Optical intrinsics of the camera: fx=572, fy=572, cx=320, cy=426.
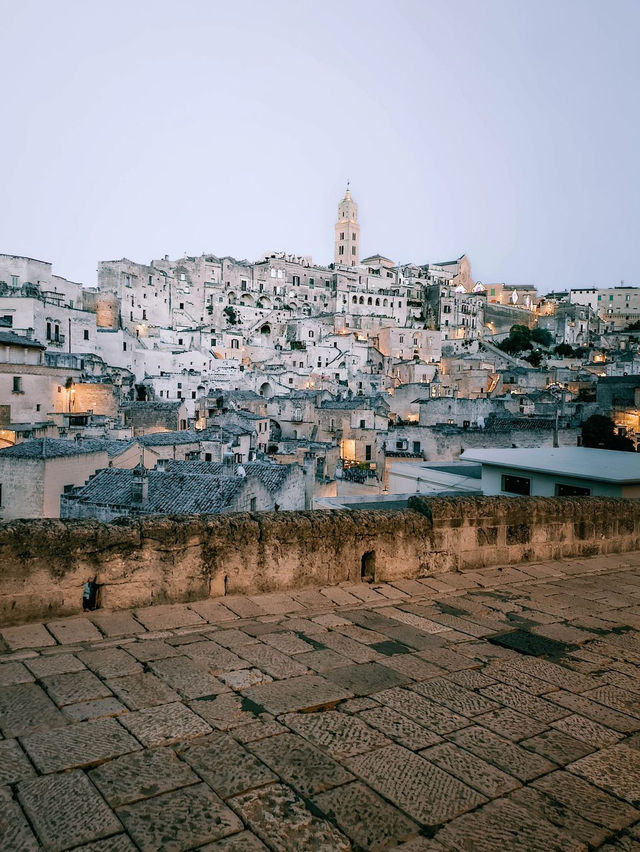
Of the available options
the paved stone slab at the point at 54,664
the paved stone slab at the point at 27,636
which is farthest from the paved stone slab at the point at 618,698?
the paved stone slab at the point at 27,636

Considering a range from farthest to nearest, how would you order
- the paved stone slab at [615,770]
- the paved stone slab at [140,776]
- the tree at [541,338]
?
the tree at [541,338] < the paved stone slab at [615,770] < the paved stone slab at [140,776]

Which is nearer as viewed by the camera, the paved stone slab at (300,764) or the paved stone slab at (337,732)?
the paved stone slab at (300,764)

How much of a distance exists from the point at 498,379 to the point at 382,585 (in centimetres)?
6616

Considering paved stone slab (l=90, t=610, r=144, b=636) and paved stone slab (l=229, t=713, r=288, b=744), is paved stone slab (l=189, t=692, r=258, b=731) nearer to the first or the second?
paved stone slab (l=229, t=713, r=288, b=744)

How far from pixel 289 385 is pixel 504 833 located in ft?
198

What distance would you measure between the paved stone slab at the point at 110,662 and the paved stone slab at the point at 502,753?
2001 mm

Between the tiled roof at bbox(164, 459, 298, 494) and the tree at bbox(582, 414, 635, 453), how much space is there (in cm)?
2412

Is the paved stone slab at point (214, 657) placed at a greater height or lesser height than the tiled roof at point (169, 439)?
greater

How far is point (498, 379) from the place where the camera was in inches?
2685

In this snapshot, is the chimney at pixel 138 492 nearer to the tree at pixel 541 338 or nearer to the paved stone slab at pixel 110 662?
the paved stone slab at pixel 110 662

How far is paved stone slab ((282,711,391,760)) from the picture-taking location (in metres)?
2.88

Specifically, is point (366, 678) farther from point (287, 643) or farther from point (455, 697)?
point (287, 643)

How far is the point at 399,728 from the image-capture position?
3.11 m

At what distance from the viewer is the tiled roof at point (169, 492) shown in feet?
59.4
